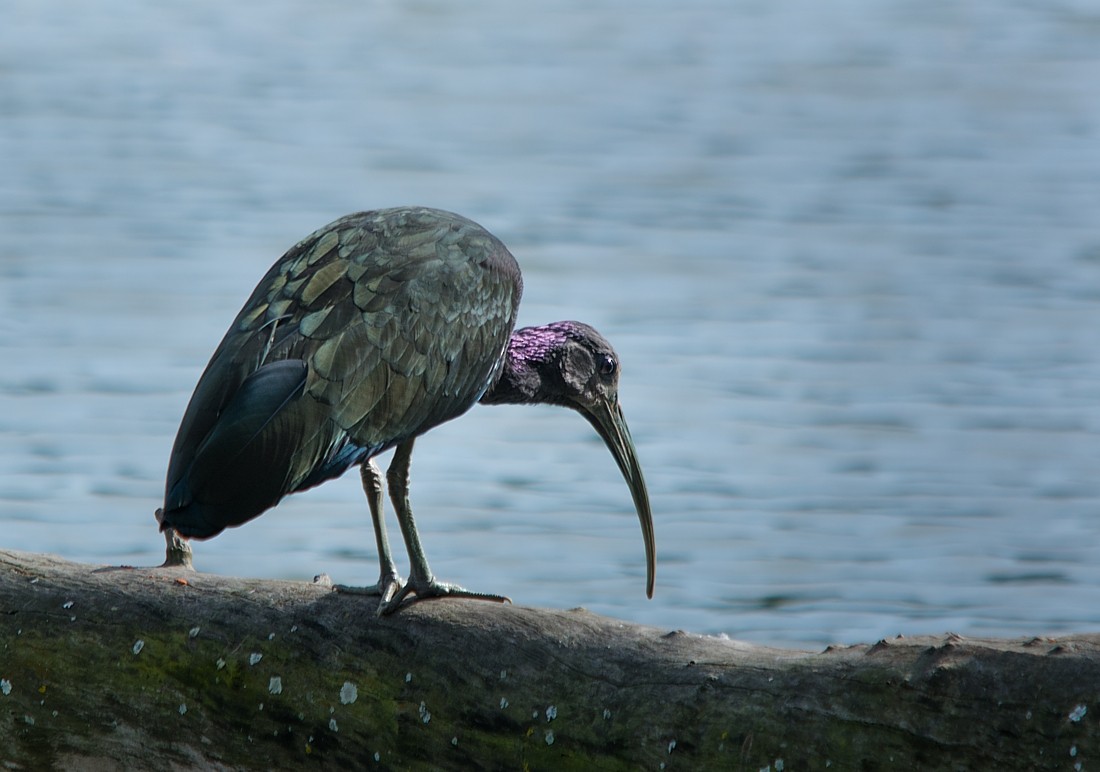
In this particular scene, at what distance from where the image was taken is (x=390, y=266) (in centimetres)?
405

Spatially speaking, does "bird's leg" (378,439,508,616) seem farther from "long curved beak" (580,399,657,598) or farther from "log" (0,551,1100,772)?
"long curved beak" (580,399,657,598)

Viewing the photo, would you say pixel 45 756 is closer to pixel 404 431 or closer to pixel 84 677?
pixel 84 677

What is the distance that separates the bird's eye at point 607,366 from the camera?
4.85m

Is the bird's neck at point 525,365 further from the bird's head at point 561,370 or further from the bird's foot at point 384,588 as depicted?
the bird's foot at point 384,588

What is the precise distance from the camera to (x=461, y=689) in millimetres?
3336

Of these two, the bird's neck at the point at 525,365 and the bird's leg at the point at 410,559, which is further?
the bird's neck at the point at 525,365

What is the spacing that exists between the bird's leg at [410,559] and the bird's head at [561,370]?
0.53m

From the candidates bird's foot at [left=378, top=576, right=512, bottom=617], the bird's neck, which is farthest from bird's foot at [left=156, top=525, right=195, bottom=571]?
the bird's neck

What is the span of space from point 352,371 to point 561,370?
1077mm

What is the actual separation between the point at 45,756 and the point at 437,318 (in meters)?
1.33

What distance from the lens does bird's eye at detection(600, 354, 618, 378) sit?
4.85m

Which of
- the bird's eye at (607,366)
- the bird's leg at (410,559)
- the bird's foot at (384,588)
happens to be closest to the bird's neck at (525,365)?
the bird's eye at (607,366)

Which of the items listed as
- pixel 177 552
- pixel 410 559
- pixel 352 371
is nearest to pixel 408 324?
pixel 352 371

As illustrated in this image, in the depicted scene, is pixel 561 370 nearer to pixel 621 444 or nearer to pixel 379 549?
pixel 621 444
